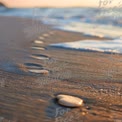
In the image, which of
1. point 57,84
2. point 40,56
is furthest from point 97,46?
point 57,84

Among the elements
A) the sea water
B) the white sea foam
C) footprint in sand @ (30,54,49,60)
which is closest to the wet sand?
footprint in sand @ (30,54,49,60)

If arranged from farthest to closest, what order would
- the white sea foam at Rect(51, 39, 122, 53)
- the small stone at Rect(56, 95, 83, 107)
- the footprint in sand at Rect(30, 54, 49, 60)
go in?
the white sea foam at Rect(51, 39, 122, 53) → the footprint in sand at Rect(30, 54, 49, 60) → the small stone at Rect(56, 95, 83, 107)

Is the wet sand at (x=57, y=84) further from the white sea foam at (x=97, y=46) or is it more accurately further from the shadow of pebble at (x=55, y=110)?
the white sea foam at (x=97, y=46)

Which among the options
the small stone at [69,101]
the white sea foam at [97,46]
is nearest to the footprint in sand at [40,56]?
the white sea foam at [97,46]

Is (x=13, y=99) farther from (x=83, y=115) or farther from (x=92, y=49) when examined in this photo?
(x=92, y=49)

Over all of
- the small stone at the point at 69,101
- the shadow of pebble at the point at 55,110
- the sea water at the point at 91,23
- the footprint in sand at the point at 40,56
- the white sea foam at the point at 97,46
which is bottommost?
the shadow of pebble at the point at 55,110

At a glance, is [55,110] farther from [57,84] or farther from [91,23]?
[91,23]

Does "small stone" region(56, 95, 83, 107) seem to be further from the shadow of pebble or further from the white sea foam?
the white sea foam
